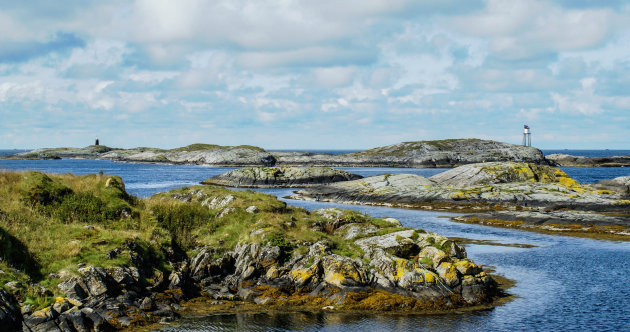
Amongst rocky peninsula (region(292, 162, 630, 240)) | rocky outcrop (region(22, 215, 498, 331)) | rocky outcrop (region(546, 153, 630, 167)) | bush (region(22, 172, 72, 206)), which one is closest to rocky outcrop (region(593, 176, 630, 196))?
rocky peninsula (region(292, 162, 630, 240))

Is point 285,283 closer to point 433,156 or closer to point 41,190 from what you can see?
point 41,190

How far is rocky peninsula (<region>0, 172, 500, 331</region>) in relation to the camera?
19.4 m

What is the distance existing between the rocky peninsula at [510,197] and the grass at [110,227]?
2601 cm

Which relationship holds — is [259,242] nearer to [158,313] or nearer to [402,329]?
[158,313]

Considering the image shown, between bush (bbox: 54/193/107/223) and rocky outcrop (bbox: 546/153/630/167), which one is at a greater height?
rocky outcrop (bbox: 546/153/630/167)

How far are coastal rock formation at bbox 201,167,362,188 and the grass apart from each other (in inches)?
2416

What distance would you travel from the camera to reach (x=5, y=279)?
1859 cm

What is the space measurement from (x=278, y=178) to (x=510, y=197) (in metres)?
50.8

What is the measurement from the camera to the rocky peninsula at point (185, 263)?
19375mm

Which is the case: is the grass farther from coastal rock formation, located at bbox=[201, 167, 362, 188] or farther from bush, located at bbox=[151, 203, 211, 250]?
coastal rock formation, located at bbox=[201, 167, 362, 188]

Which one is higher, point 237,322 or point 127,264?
point 127,264

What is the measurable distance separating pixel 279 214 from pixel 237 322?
11393 millimetres

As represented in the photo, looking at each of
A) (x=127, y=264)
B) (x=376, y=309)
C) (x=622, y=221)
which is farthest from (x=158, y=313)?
(x=622, y=221)

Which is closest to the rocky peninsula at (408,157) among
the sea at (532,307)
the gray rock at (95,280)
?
the sea at (532,307)
